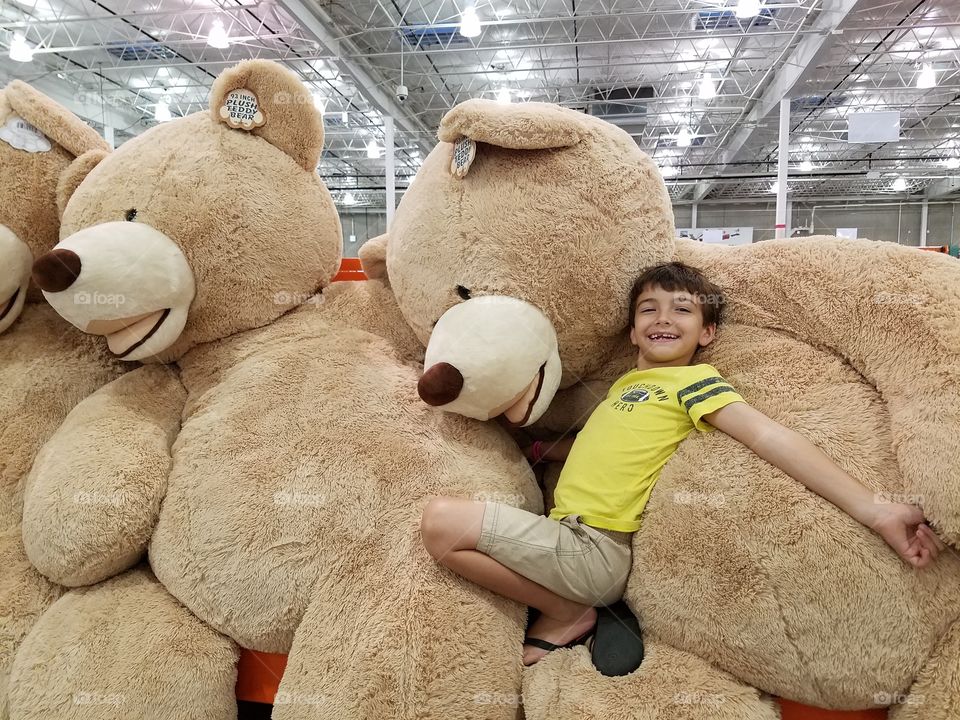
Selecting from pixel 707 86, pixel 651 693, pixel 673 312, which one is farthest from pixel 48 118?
pixel 707 86

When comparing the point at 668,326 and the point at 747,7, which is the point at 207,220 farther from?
the point at 747,7

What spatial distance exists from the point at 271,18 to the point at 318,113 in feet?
19.3

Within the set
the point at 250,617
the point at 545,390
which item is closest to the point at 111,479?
the point at 250,617

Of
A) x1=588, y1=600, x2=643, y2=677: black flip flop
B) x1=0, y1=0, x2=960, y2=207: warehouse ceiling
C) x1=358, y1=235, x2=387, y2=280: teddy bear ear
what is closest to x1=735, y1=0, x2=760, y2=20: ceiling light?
x1=0, y1=0, x2=960, y2=207: warehouse ceiling

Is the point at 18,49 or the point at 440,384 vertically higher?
the point at 18,49

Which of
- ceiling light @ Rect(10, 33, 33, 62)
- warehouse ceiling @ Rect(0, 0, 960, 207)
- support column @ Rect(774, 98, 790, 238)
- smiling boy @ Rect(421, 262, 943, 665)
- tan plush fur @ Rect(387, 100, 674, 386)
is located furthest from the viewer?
support column @ Rect(774, 98, 790, 238)

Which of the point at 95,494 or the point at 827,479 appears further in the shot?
the point at 95,494

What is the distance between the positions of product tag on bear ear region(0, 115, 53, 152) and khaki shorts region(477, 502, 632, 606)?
122 centimetres

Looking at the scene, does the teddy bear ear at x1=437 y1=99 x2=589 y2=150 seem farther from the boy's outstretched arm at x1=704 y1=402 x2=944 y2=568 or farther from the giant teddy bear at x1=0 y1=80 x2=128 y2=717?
the giant teddy bear at x1=0 y1=80 x2=128 y2=717

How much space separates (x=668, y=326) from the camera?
1.04 metres

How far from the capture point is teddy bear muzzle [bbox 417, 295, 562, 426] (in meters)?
0.93

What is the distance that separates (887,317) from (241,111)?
120 cm

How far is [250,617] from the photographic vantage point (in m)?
0.98

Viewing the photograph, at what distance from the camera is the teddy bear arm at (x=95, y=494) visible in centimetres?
99
